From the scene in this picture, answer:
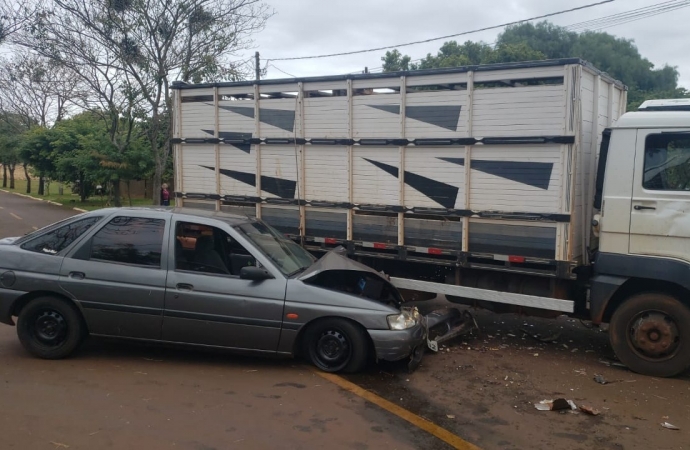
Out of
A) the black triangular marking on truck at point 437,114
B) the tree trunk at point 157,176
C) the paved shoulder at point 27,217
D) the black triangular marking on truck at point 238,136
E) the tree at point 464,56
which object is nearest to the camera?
the black triangular marking on truck at point 437,114

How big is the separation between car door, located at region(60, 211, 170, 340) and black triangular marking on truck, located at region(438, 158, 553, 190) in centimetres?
347

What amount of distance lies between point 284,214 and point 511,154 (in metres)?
3.14

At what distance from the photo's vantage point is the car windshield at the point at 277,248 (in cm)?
620

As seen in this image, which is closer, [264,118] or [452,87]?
[452,87]

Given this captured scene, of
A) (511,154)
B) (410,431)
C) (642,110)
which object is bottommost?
(410,431)

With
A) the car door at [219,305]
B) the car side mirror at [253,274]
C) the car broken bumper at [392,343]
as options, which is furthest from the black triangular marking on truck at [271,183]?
the car broken bumper at [392,343]

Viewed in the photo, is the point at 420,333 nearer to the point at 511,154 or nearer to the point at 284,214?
the point at 511,154

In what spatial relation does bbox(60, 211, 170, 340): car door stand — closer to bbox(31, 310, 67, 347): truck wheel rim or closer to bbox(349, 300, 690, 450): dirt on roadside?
bbox(31, 310, 67, 347): truck wheel rim

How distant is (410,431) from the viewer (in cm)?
465

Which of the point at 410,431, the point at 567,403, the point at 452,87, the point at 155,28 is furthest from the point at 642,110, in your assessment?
the point at 155,28

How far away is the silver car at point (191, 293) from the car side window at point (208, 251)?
1cm

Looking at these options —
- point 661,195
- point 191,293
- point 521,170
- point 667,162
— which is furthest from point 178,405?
point 667,162

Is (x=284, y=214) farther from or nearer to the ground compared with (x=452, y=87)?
nearer to the ground

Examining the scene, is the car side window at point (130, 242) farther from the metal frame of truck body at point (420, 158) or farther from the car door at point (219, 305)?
the metal frame of truck body at point (420, 158)
